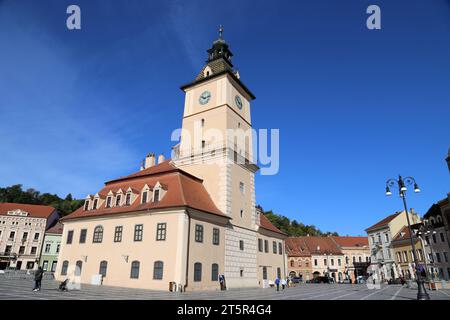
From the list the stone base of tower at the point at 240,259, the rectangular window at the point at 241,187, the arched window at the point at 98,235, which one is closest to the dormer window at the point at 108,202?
the arched window at the point at 98,235

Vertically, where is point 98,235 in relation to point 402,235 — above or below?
below

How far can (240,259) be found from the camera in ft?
104

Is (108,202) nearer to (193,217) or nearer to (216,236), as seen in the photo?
(193,217)

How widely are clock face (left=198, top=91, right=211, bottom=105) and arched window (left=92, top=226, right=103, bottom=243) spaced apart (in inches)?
719

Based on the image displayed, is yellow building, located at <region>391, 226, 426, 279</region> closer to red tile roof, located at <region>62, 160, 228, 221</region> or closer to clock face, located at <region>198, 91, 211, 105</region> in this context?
red tile roof, located at <region>62, 160, 228, 221</region>

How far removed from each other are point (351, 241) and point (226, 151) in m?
63.1

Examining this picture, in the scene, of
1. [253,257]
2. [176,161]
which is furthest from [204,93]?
[253,257]

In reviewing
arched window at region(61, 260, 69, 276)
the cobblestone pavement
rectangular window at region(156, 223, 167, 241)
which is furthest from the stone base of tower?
arched window at region(61, 260, 69, 276)

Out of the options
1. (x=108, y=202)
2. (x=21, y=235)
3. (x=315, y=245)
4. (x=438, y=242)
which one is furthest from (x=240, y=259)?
(x=21, y=235)

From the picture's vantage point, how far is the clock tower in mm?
31891

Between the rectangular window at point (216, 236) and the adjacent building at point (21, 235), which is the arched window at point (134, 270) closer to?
the rectangular window at point (216, 236)

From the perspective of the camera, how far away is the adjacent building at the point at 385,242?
57469 mm

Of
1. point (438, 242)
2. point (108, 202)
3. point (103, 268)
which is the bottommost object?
point (103, 268)
